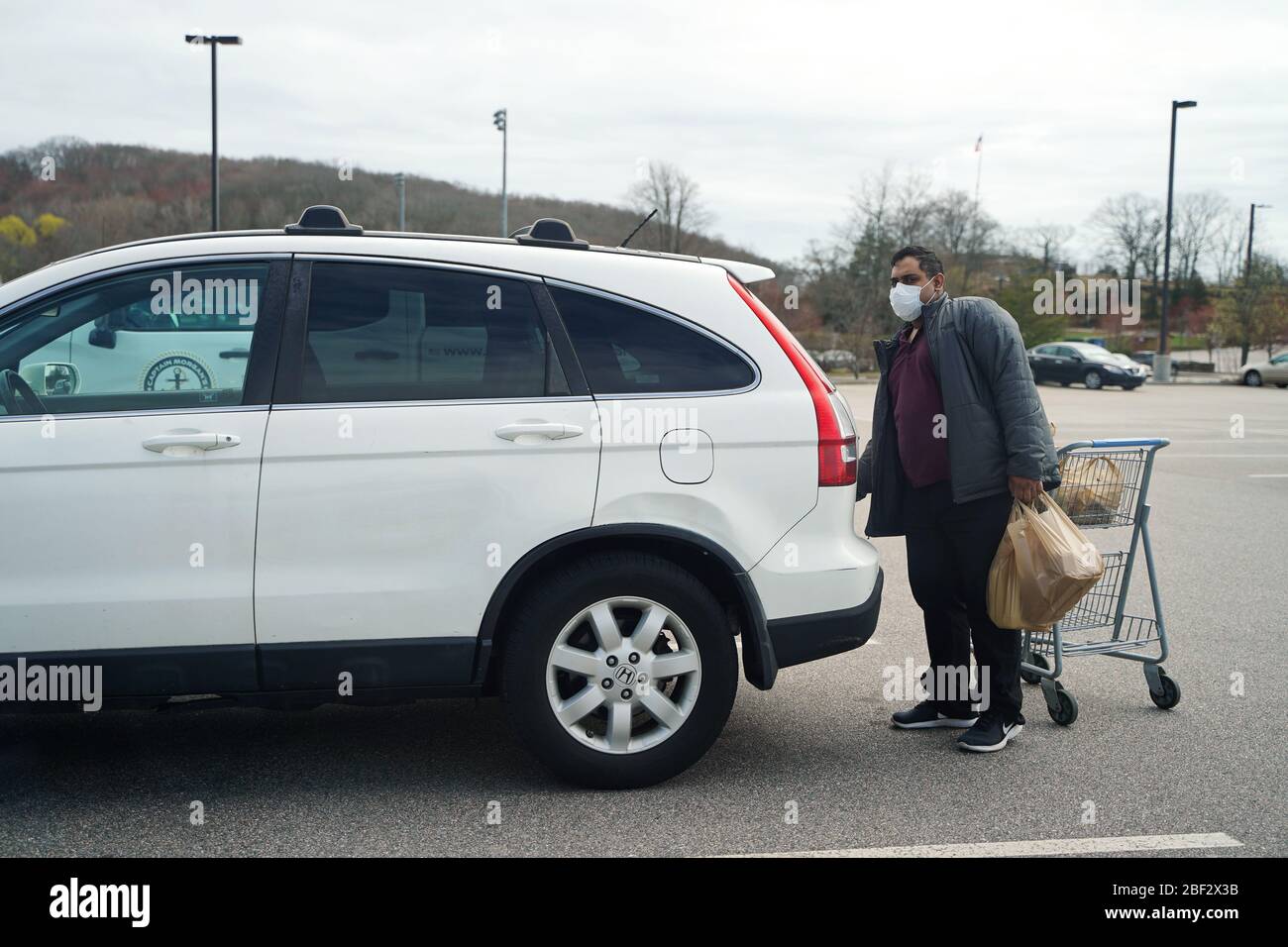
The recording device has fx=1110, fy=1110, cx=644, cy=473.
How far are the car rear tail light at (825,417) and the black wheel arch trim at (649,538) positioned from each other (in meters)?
0.46

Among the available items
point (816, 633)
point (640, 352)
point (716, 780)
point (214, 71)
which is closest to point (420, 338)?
point (640, 352)

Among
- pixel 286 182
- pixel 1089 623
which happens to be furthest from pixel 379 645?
pixel 286 182

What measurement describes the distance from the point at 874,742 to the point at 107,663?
2913mm

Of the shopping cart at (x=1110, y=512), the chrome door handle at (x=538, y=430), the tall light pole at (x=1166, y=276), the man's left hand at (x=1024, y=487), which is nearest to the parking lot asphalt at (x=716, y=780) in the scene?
the shopping cart at (x=1110, y=512)

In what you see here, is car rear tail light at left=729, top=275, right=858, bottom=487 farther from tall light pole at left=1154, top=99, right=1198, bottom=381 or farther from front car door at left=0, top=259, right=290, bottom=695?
tall light pole at left=1154, top=99, right=1198, bottom=381

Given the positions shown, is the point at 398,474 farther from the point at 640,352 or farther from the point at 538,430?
the point at 640,352

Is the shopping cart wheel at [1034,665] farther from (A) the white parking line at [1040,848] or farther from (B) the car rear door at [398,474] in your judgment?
(B) the car rear door at [398,474]

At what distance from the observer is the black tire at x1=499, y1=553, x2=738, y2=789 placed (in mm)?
3789

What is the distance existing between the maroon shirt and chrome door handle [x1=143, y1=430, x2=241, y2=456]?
103 inches

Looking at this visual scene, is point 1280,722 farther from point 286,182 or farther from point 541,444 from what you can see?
point 286,182

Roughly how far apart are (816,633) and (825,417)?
0.78m

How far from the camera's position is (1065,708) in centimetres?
473

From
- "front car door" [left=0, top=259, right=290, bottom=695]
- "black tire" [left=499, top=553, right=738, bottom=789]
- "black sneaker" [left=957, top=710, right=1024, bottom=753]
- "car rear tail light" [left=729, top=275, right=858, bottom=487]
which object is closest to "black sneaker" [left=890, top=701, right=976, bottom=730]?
"black sneaker" [left=957, top=710, right=1024, bottom=753]
